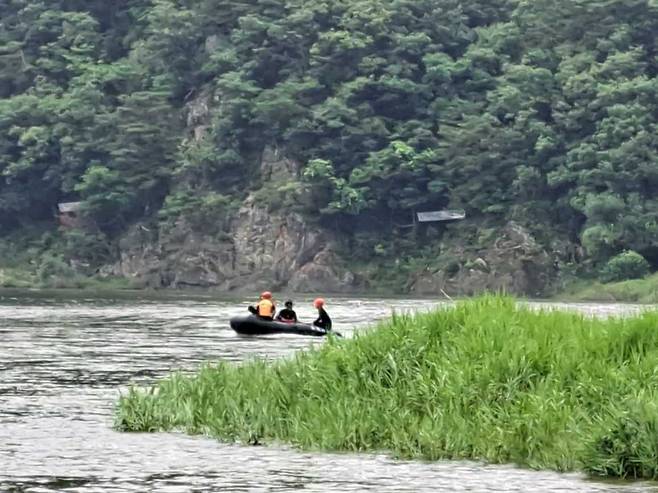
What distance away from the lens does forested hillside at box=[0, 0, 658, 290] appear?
4035 inches

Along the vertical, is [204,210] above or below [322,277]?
above

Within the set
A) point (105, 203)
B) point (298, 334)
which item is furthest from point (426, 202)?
point (298, 334)

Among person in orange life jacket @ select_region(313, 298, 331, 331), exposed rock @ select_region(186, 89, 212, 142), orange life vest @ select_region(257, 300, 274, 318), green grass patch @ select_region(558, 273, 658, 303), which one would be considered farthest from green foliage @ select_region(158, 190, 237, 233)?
person in orange life jacket @ select_region(313, 298, 331, 331)

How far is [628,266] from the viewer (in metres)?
95.3

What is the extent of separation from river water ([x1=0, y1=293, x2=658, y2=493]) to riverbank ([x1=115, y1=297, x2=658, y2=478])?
0.39 m

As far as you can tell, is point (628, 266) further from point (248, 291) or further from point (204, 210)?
point (204, 210)

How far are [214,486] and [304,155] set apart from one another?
8788 cm

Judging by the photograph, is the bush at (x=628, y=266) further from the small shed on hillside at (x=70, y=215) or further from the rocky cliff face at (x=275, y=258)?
the small shed on hillside at (x=70, y=215)

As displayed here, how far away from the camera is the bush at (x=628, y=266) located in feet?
313

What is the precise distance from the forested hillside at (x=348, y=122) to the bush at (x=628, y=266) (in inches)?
6.9

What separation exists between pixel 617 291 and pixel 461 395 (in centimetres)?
7018

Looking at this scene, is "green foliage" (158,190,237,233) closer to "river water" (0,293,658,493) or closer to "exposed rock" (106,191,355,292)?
"exposed rock" (106,191,355,292)

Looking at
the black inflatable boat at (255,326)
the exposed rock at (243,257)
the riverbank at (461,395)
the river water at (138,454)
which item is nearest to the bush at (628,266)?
the exposed rock at (243,257)

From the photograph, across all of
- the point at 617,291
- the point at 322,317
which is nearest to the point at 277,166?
the point at 617,291
